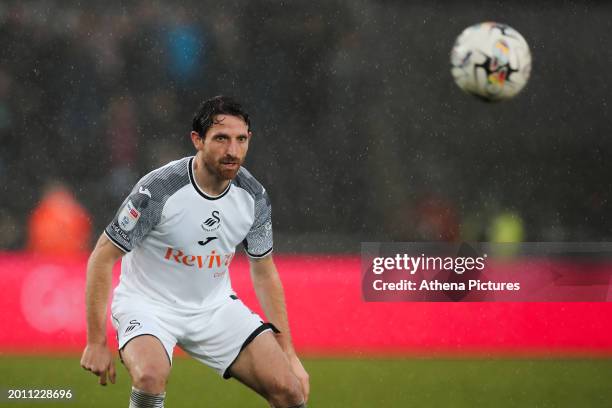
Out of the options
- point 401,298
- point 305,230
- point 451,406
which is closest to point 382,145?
point 305,230

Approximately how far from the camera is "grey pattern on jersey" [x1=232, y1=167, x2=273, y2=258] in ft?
12.5

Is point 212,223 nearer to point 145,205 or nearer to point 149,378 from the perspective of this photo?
point 145,205

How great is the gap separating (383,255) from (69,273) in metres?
2.24

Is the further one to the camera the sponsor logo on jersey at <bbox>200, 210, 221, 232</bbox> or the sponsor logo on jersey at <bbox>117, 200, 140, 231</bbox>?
the sponsor logo on jersey at <bbox>200, 210, 221, 232</bbox>

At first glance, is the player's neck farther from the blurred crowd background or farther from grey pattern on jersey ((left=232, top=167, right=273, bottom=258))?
the blurred crowd background

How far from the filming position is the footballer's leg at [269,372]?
11.5 feet

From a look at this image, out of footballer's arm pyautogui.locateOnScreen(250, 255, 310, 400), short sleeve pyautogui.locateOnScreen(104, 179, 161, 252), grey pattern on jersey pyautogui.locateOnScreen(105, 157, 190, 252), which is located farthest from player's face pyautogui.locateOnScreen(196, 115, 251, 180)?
footballer's arm pyautogui.locateOnScreen(250, 255, 310, 400)

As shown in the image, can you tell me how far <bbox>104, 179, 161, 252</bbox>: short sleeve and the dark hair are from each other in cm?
32

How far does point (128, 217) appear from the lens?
11.4ft

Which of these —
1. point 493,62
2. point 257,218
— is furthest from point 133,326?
point 493,62

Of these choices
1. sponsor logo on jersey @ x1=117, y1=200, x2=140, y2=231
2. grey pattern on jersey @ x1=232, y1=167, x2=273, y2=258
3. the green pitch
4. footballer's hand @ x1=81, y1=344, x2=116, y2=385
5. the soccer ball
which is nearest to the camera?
footballer's hand @ x1=81, y1=344, x2=116, y2=385

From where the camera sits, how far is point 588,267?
6.86m

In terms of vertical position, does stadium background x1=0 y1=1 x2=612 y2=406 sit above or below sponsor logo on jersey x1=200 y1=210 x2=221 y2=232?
above

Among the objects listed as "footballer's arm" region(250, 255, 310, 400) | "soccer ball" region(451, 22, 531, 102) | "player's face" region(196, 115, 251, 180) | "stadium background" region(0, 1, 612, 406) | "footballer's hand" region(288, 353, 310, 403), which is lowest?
"footballer's hand" region(288, 353, 310, 403)
